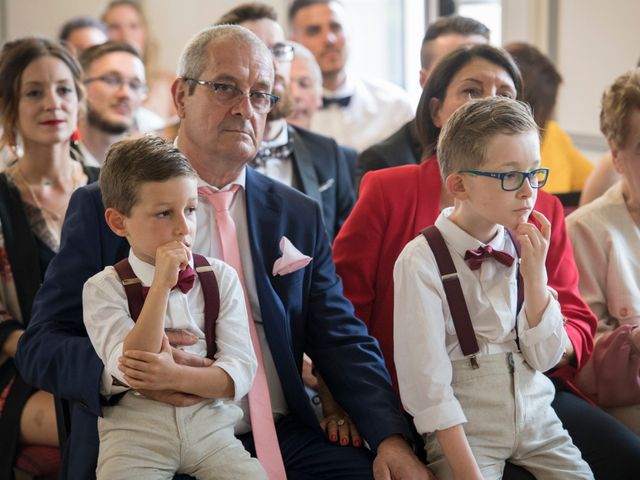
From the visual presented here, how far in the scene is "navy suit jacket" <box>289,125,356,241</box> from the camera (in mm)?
3576

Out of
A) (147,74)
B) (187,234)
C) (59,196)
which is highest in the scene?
(187,234)

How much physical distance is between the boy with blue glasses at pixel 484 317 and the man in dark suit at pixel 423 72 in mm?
1040

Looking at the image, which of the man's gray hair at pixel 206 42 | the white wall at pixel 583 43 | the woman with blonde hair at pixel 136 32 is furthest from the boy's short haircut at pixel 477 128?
the woman with blonde hair at pixel 136 32

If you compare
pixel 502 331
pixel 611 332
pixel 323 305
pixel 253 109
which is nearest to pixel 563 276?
pixel 611 332

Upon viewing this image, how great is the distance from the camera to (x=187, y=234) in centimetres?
206

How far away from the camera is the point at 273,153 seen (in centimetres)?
361

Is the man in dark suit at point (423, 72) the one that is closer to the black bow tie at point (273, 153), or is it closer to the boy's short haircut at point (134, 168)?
the black bow tie at point (273, 153)

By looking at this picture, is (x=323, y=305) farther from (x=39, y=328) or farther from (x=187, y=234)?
(x=39, y=328)

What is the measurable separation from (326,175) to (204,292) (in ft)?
5.12

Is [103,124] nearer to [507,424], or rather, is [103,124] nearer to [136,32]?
[136,32]

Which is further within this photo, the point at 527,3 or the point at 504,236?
the point at 527,3

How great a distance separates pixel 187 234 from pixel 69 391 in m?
0.47

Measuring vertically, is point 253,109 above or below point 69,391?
above

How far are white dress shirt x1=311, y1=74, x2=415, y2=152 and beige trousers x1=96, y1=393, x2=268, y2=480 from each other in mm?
3037
